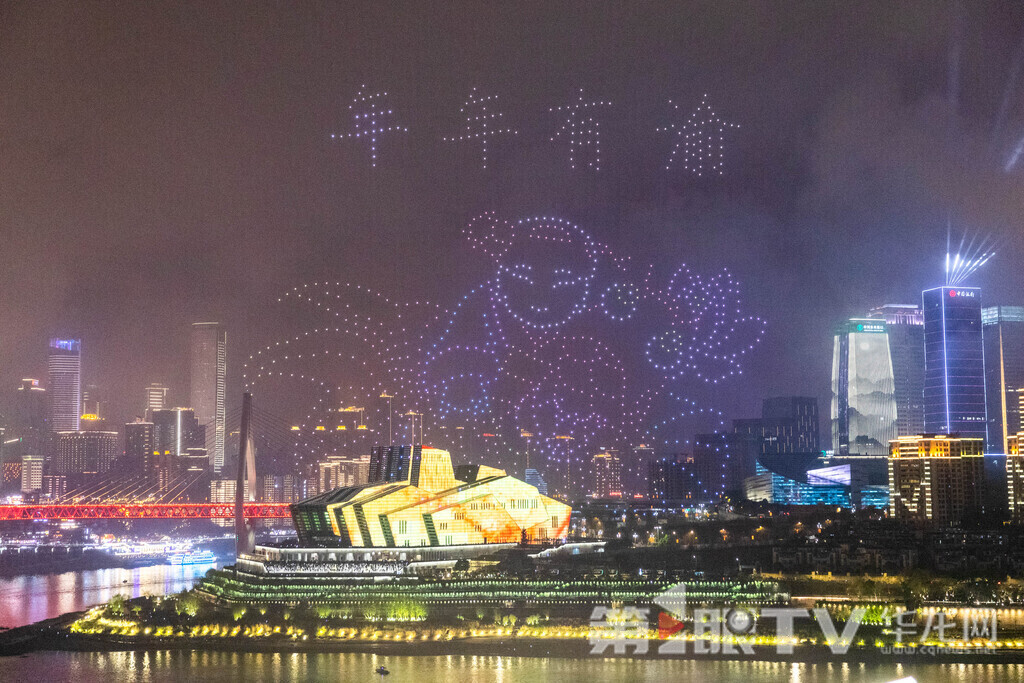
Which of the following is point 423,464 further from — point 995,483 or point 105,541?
point 105,541

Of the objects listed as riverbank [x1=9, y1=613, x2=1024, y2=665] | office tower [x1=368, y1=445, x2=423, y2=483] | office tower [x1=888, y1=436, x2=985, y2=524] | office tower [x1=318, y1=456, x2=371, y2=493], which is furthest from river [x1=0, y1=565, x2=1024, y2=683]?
office tower [x1=318, y1=456, x2=371, y2=493]

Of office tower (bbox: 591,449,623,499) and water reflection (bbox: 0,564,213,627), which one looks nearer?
water reflection (bbox: 0,564,213,627)

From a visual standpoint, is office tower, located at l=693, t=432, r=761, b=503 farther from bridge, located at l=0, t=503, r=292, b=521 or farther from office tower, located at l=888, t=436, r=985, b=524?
bridge, located at l=0, t=503, r=292, b=521

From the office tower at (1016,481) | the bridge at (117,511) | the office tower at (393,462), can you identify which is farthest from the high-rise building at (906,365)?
the office tower at (393,462)

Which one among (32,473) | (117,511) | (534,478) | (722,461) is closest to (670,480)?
(722,461)

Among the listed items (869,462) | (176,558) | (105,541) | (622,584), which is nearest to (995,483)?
(869,462)
